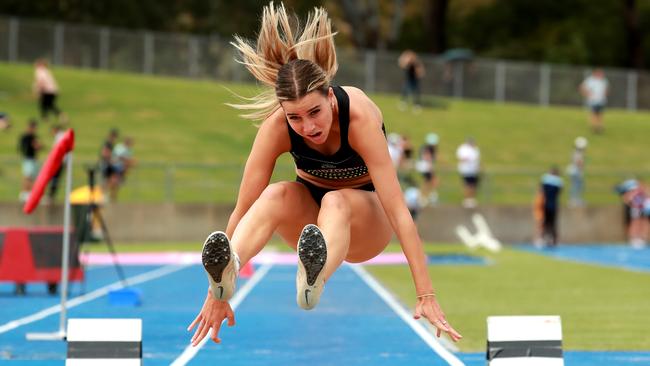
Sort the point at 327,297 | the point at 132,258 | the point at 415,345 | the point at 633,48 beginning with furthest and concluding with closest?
1. the point at 633,48
2. the point at 132,258
3. the point at 327,297
4. the point at 415,345

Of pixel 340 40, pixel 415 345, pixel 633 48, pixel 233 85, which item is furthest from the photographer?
pixel 340 40

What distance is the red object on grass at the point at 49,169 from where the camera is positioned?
33.8 feet

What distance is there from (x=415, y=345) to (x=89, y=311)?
Answer: 13.9 feet

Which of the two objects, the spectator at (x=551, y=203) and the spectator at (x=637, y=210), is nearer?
the spectator at (x=551, y=203)

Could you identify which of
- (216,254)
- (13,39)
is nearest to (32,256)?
(216,254)

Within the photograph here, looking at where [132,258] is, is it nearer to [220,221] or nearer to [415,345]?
[220,221]

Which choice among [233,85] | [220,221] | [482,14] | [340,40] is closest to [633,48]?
[482,14]

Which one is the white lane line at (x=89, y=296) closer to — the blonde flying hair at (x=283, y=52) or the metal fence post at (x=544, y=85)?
the blonde flying hair at (x=283, y=52)

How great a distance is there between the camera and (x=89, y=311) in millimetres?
12812

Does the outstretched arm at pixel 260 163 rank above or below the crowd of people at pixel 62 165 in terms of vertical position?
above

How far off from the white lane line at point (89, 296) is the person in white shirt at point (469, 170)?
11342 mm

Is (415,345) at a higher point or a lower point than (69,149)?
lower

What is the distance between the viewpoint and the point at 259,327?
37.9ft

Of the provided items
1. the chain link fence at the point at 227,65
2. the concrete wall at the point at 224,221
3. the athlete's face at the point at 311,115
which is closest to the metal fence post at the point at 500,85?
the chain link fence at the point at 227,65
